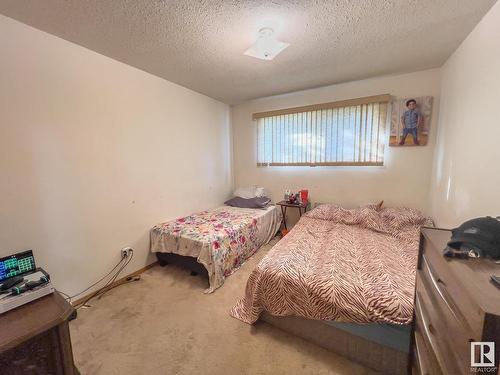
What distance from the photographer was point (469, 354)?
1.81 feet

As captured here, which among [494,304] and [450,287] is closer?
Answer: [494,304]

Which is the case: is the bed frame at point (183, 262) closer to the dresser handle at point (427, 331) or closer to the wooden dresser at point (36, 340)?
the wooden dresser at point (36, 340)

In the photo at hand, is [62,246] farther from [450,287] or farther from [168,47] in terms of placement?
[450,287]

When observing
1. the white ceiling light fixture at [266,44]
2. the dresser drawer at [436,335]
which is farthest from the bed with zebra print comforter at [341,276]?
the white ceiling light fixture at [266,44]

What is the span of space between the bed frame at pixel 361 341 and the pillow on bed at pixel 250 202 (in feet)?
6.36

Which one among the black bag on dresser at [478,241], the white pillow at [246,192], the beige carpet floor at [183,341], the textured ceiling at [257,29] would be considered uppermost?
the textured ceiling at [257,29]

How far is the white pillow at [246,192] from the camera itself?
12.1 ft

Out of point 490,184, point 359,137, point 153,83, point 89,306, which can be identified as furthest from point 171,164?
point 490,184

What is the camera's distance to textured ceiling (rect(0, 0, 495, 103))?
144cm

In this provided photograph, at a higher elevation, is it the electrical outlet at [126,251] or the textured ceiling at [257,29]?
the textured ceiling at [257,29]

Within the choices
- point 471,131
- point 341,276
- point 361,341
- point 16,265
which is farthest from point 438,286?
point 16,265

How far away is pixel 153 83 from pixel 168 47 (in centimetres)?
76

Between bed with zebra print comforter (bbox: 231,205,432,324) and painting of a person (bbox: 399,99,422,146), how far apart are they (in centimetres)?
100

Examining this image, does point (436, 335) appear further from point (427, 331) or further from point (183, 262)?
point (183, 262)
